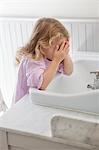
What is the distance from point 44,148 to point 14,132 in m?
0.10

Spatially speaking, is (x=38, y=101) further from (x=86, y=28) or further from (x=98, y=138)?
(x=86, y=28)

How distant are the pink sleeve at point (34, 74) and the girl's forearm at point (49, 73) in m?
0.01

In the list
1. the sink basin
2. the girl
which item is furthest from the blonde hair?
the sink basin

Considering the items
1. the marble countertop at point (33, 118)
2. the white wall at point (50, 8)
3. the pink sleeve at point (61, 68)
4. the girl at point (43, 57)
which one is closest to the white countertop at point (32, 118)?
the marble countertop at point (33, 118)

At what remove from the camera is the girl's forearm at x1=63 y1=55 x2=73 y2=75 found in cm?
114

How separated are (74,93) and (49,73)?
0.42ft

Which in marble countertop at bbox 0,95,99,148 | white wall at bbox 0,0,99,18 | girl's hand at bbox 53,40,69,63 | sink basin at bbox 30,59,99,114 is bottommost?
marble countertop at bbox 0,95,99,148

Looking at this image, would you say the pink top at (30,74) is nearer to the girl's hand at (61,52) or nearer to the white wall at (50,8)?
the girl's hand at (61,52)

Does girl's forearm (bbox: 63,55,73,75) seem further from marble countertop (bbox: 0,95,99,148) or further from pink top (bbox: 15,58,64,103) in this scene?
marble countertop (bbox: 0,95,99,148)

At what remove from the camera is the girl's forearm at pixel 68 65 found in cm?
114

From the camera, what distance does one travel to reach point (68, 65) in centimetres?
116

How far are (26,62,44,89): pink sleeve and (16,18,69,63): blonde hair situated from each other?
0.04 meters

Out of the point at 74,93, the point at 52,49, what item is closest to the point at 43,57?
the point at 52,49

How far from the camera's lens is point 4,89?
1644 millimetres
